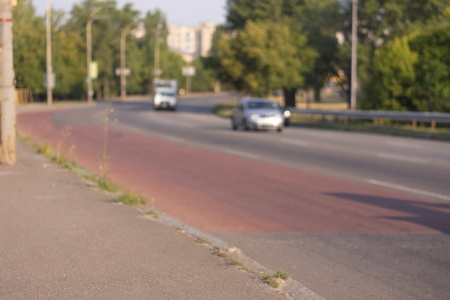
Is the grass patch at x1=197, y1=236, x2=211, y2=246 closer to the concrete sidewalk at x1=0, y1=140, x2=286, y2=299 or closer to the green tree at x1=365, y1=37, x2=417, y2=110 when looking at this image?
the concrete sidewalk at x1=0, y1=140, x2=286, y2=299

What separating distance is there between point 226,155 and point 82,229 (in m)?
12.0

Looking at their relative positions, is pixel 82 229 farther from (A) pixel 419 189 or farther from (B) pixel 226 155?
(B) pixel 226 155

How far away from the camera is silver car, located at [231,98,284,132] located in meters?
32.1

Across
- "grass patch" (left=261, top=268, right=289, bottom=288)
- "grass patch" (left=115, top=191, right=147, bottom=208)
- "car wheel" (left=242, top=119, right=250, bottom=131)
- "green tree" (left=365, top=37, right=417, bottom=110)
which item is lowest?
"grass patch" (left=261, top=268, right=289, bottom=288)

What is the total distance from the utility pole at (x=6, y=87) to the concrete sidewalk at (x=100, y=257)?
3.25 m

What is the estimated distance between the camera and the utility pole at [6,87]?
12766mm

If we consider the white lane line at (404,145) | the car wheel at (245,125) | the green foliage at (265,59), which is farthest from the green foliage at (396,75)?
the green foliage at (265,59)

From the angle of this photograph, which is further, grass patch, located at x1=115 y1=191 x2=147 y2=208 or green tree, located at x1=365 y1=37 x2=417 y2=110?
green tree, located at x1=365 y1=37 x2=417 y2=110

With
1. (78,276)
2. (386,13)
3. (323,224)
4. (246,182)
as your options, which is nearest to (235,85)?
(386,13)

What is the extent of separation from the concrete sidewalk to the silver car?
72.8 ft

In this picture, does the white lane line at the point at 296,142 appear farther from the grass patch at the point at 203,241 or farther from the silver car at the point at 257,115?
the grass patch at the point at 203,241

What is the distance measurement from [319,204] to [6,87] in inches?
235

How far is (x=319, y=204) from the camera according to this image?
37.4ft

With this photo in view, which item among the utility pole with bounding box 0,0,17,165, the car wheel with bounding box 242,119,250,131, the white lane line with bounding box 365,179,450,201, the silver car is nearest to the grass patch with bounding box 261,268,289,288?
the white lane line with bounding box 365,179,450,201
